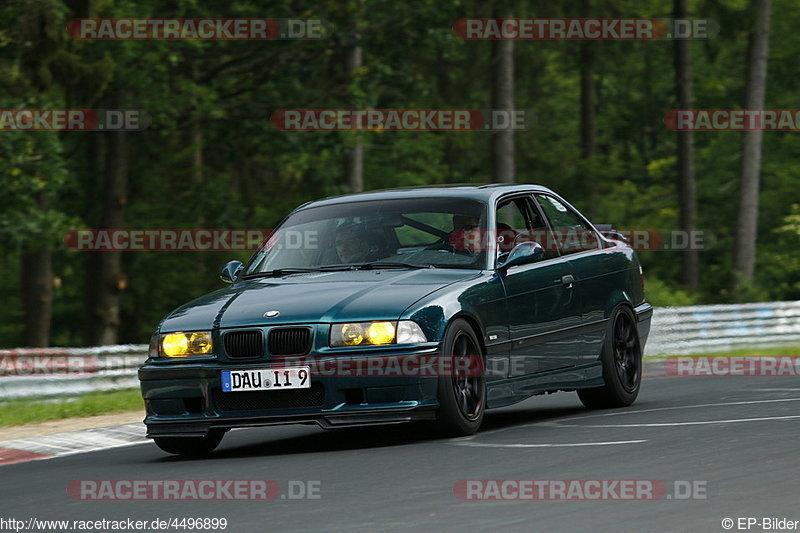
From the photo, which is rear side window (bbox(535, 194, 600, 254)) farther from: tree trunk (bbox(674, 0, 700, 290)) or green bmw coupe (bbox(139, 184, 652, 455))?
tree trunk (bbox(674, 0, 700, 290))

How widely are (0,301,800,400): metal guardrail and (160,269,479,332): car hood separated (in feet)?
22.0

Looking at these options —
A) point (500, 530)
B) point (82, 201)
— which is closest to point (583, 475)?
point (500, 530)

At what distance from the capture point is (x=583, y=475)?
7.46m

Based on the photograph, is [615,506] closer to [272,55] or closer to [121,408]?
[121,408]

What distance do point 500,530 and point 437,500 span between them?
34.0 inches

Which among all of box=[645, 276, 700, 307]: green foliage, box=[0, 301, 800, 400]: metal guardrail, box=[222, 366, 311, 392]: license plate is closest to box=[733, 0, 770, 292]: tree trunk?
box=[645, 276, 700, 307]: green foliage

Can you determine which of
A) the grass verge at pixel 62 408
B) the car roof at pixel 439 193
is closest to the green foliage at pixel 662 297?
the grass verge at pixel 62 408

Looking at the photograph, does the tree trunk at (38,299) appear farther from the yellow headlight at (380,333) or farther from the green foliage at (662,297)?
the yellow headlight at (380,333)

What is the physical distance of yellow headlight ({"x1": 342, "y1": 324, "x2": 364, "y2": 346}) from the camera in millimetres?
8953

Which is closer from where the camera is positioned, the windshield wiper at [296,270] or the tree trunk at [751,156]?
the windshield wiper at [296,270]

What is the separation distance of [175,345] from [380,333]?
4.50 ft

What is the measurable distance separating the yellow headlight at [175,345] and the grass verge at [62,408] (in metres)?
5.30

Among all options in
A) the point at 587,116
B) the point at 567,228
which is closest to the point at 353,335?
the point at 567,228

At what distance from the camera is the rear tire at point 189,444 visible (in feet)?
32.2
